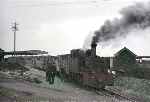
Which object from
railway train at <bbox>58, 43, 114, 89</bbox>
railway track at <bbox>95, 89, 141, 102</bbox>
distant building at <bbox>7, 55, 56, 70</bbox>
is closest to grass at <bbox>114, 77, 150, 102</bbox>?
railway track at <bbox>95, 89, 141, 102</bbox>

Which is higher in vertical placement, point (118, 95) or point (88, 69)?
point (88, 69)

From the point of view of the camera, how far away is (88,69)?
2886 cm

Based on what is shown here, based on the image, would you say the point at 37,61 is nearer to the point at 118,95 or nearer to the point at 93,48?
the point at 93,48

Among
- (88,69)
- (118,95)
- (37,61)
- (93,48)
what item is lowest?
(118,95)

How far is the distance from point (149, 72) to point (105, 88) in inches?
535

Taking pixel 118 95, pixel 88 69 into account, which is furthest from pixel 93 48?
pixel 118 95

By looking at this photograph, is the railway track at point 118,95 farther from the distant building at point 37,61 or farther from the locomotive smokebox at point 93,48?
the distant building at point 37,61

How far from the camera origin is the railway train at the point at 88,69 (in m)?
27.4

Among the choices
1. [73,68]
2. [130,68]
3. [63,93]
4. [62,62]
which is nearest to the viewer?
[63,93]

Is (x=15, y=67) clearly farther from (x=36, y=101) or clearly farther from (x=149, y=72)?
(x=36, y=101)

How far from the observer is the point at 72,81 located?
30.3 metres

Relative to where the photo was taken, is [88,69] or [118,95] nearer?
[118,95]

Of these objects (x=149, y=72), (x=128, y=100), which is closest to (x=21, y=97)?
(x=128, y=100)

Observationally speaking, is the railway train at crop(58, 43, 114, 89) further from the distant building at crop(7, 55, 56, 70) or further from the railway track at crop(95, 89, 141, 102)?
the distant building at crop(7, 55, 56, 70)
